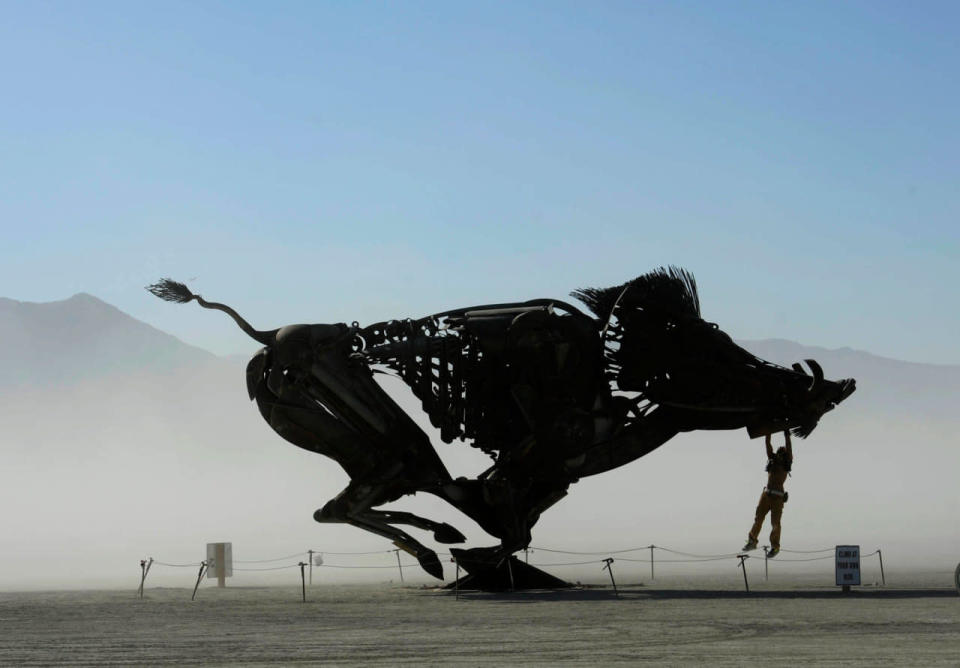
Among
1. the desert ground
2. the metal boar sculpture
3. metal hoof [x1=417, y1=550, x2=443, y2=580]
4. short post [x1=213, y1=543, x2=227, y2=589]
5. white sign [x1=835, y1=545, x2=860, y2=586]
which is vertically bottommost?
the desert ground

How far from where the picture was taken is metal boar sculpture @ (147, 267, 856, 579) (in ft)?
73.8

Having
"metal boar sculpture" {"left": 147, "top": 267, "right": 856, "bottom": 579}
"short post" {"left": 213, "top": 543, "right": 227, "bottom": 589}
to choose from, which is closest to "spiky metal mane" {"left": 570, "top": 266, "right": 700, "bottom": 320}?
"metal boar sculpture" {"left": 147, "top": 267, "right": 856, "bottom": 579}

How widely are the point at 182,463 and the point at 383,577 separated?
223 ft

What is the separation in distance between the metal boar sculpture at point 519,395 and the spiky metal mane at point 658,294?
22mm

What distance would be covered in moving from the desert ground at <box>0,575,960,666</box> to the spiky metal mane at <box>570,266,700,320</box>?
4265 millimetres

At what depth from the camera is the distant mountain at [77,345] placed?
131750 mm

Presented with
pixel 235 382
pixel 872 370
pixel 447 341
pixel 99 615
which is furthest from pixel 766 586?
pixel 872 370

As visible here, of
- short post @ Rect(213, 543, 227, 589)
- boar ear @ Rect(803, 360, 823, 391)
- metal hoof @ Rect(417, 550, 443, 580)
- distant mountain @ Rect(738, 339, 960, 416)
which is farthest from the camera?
distant mountain @ Rect(738, 339, 960, 416)

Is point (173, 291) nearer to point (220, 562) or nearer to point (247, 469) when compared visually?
point (220, 562)

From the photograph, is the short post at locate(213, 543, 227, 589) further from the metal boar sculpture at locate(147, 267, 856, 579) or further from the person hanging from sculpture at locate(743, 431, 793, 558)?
the person hanging from sculpture at locate(743, 431, 793, 558)

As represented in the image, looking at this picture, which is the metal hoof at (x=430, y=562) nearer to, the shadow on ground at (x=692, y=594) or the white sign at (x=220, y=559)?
the shadow on ground at (x=692, y=594)

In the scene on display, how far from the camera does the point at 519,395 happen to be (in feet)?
73.8

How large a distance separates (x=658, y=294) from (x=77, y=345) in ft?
401

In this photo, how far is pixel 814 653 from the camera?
13.6 m
